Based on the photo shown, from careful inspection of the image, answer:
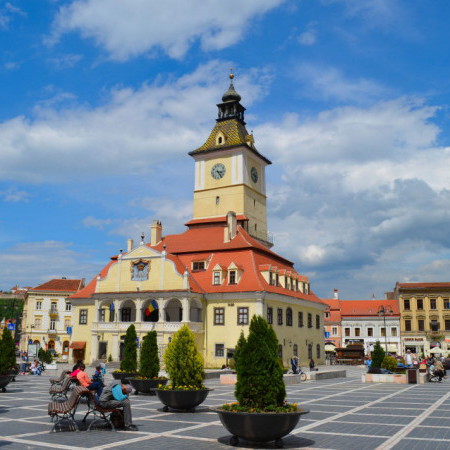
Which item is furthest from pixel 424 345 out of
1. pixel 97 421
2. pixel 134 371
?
pixel 97 421

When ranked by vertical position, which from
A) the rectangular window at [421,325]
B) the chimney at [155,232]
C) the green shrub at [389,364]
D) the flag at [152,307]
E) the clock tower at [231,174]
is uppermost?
the clock tower at [231,174]

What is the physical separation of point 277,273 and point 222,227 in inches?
338

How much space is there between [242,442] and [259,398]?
43.7 inches

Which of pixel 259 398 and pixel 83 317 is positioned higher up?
pixel 83 317

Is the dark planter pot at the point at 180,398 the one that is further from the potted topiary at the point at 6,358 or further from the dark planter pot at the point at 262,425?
the potted topiary at the point at 6,358

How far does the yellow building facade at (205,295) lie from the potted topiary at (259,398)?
110ft

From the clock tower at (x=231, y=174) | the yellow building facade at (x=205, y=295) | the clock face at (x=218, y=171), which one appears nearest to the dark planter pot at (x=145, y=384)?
the yellow building facade at (x=205, y=295)

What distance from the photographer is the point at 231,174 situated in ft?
202

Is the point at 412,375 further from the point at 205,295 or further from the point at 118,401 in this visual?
the point at 118,401

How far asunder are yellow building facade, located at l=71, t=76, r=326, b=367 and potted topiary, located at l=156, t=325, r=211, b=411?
28.2 m

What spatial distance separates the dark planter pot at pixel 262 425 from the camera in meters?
10.9

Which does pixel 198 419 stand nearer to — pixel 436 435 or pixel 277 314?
pixel 436 435

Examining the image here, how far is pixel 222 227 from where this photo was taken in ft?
185

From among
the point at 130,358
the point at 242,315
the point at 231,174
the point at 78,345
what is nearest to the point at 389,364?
the point at 242,315
